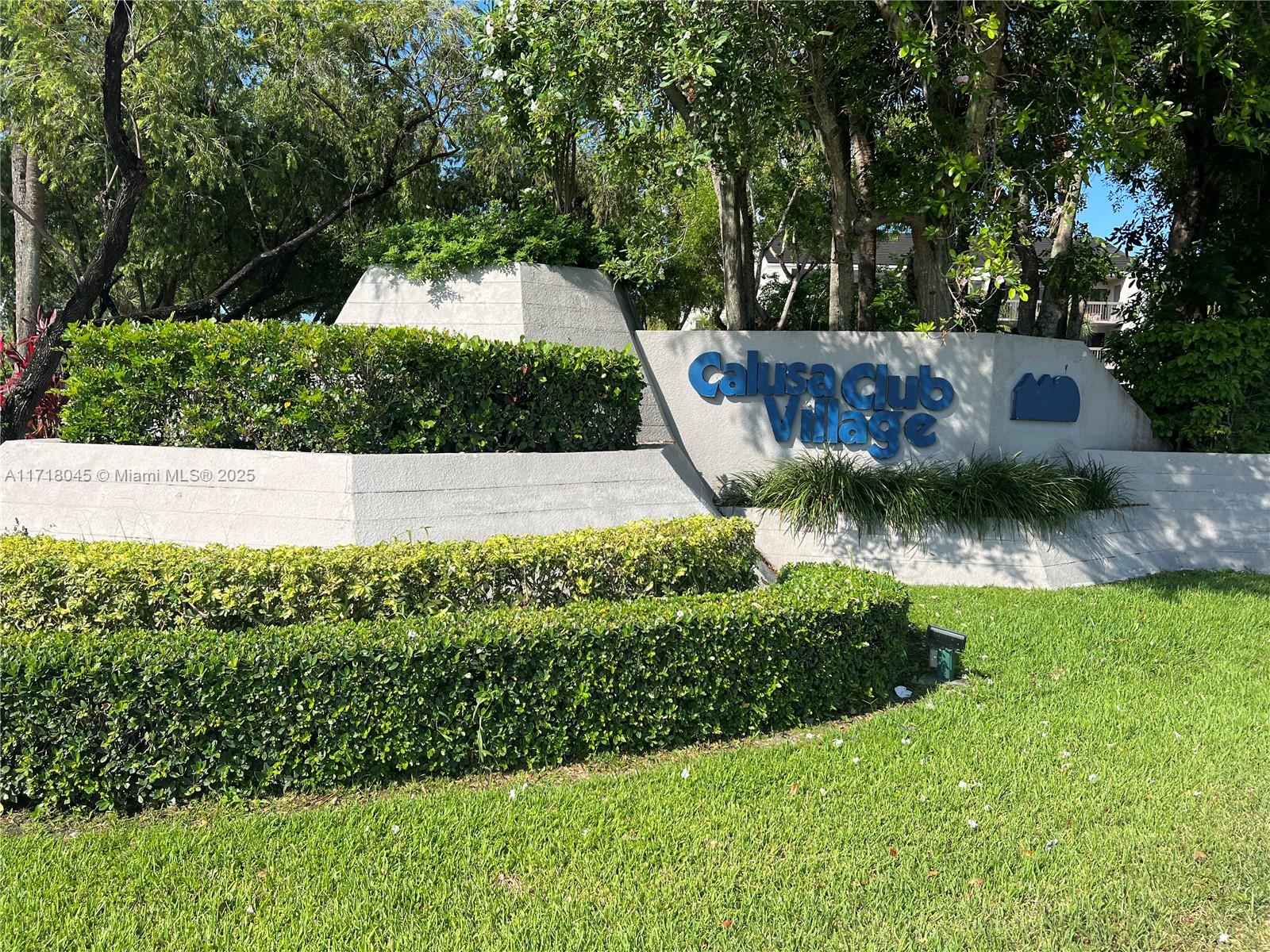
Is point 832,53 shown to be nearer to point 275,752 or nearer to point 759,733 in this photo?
point 759,733

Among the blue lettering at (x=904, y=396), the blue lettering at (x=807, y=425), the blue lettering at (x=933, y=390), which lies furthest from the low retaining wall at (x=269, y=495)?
the blue lettering at (x=933, y=390)

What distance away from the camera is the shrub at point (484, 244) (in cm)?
891

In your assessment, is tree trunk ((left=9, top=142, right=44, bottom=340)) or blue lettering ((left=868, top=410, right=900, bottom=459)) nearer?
blue lettering ((left=868, top=410, right=900, bottom=459))

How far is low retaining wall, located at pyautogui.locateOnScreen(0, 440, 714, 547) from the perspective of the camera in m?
6.07

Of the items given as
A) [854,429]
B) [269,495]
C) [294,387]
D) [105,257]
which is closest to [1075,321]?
[854,429]

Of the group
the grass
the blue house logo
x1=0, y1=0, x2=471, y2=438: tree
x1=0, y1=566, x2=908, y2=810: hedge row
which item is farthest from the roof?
x1=0, y1=566, x2=908, y2=810: hedge row

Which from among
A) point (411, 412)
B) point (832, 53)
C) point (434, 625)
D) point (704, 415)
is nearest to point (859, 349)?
point (704, 415)

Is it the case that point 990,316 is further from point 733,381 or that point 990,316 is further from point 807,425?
point 733,381

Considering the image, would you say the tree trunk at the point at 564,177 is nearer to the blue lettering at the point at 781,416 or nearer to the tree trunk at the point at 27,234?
the blue lettering at the point at 781,416

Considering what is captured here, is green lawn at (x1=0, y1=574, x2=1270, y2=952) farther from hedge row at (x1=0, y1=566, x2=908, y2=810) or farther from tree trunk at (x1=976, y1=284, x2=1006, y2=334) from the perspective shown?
tree trunk at (x1=976, y1=284, x2=1006, y2=334)

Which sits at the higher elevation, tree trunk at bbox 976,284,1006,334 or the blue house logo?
tree trunk at bbox 976,284,1006,334

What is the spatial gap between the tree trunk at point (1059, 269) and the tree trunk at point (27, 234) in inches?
572

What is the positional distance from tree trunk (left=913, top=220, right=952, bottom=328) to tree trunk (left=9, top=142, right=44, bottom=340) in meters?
12.6

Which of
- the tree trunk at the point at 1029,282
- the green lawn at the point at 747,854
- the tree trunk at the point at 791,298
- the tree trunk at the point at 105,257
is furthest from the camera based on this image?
the tree trunk at the point at 791,298
